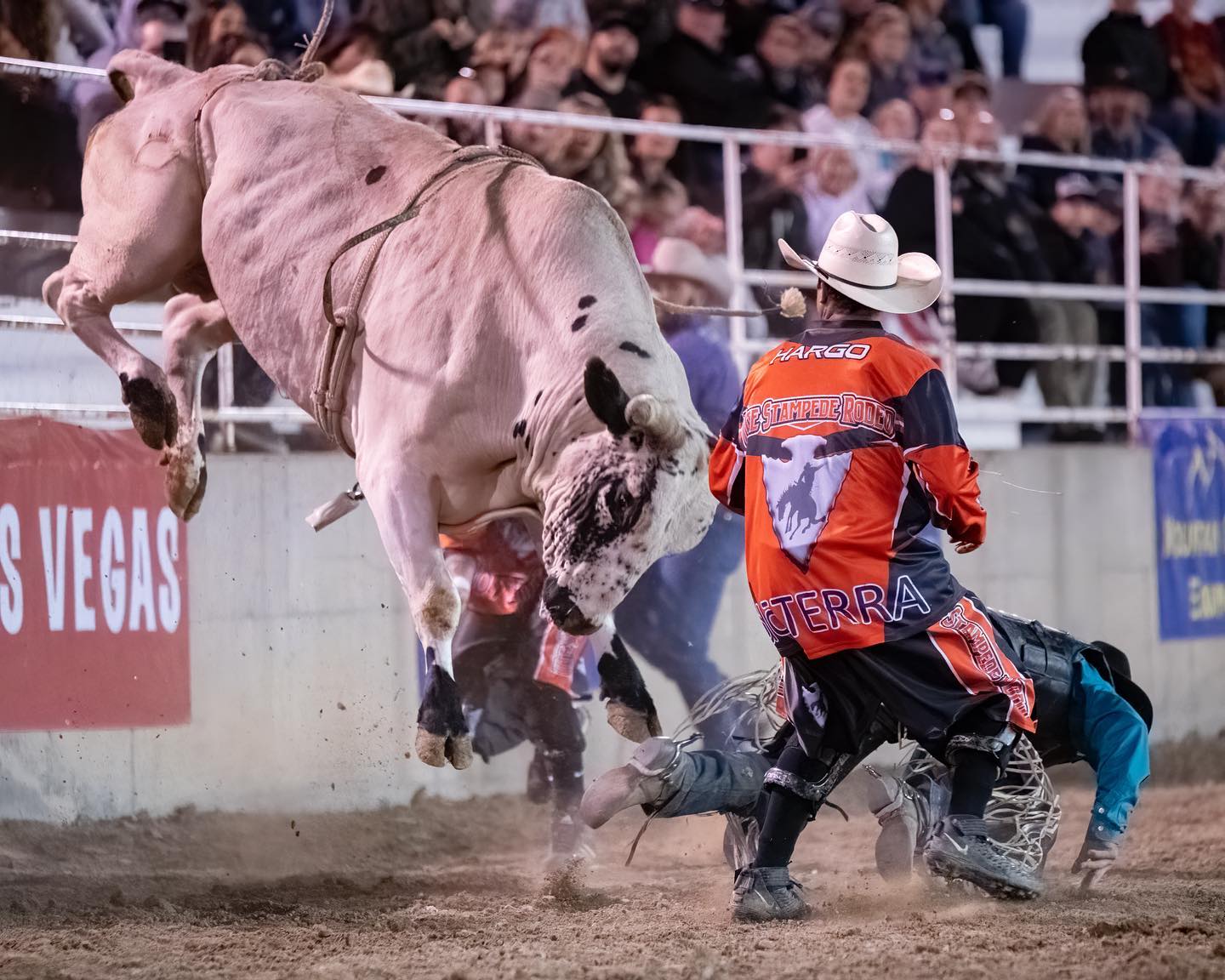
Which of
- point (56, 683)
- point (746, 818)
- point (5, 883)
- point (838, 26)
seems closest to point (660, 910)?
point (746, 818)

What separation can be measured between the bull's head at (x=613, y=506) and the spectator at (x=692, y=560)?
2.55m

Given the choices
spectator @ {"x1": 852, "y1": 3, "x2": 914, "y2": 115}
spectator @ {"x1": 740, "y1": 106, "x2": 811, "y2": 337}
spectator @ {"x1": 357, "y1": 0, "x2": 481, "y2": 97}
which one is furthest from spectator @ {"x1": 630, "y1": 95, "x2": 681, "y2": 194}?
spectator @ {"x1": 852, "y1": 3, "x2": 914, "y2": 115}

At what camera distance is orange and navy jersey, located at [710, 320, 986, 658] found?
3.73 m

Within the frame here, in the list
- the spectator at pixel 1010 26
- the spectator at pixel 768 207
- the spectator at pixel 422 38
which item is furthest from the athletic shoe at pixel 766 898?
the spectator at pixel 1010 26

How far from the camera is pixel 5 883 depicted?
5098mm

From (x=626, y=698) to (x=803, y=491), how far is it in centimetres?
93

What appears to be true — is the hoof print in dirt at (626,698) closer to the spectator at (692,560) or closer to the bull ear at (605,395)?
the bull ear at (605,395)

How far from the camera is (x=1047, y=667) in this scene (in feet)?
14.4

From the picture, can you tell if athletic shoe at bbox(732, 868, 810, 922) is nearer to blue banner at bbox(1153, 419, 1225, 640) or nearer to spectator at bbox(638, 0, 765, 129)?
spectator at bbox(638, 0, 765, 129)

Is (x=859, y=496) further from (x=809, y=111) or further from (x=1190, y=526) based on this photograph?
(x=1190, y=526)

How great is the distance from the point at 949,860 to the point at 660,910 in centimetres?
103

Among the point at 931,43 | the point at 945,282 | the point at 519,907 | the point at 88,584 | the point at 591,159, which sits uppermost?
the point at 931,43

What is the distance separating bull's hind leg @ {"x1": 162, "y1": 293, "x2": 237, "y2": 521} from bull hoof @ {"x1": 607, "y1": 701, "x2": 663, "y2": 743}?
172 cm

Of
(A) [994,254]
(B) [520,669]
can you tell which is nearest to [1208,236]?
(A) [994,254]
